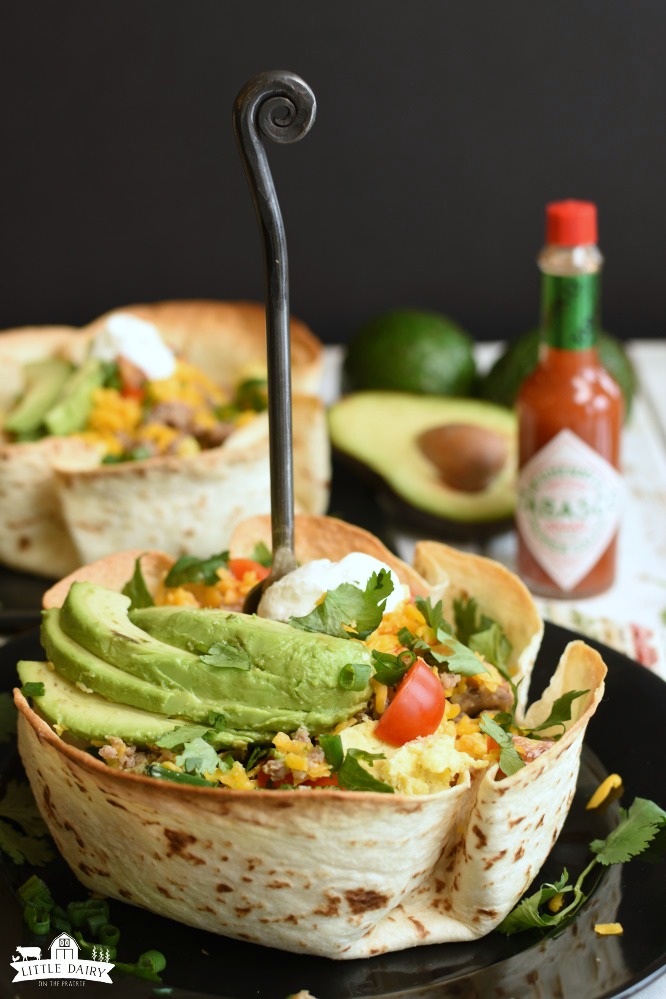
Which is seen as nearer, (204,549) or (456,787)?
(456,787)

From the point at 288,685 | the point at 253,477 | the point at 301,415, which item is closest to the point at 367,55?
the point at 301,415

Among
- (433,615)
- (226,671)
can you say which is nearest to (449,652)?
(433,615)

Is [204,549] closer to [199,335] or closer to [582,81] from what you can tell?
[199,335]

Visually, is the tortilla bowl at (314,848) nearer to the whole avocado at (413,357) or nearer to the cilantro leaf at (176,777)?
the cilantro leaf at (176,777)

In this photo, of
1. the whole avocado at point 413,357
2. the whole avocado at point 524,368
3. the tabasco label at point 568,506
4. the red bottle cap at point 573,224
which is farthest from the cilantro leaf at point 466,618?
the whole avocado at point 413,357

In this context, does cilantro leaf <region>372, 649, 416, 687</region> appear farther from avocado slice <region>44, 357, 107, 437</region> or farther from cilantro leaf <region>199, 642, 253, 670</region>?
avocado slice <region>44, 357, 107, 437</region>

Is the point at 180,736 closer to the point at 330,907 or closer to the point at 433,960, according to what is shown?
the point at 330,907

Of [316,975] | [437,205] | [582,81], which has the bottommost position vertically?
[316,975]

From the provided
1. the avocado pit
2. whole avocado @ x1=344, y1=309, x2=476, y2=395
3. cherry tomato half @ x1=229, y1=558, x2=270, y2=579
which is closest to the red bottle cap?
the avocado pit
